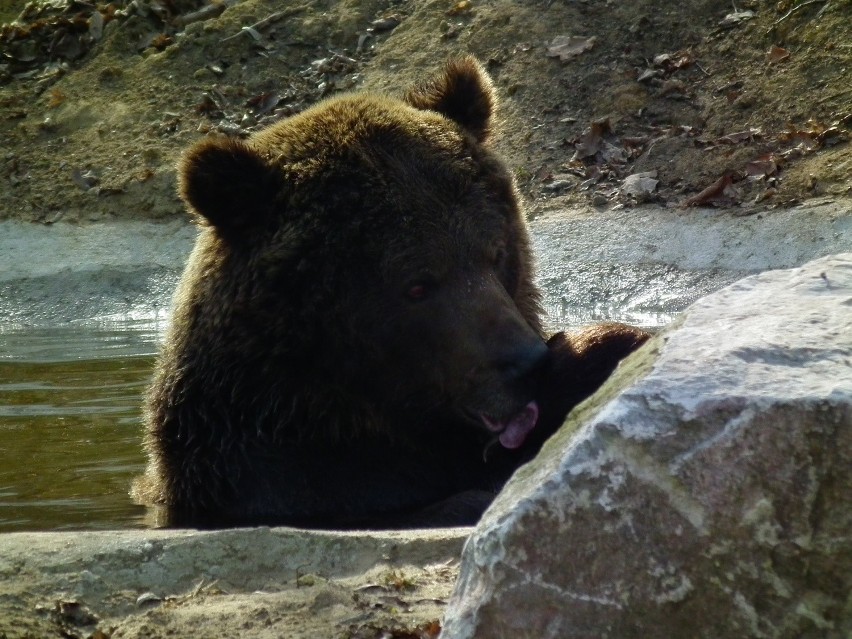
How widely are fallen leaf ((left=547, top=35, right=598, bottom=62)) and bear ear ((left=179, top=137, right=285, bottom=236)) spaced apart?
26.5 feet

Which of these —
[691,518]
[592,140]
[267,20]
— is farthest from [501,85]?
[691,518]

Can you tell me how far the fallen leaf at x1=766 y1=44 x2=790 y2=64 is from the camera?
37.2ft

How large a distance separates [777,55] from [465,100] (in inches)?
251

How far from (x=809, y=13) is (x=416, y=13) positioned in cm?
477

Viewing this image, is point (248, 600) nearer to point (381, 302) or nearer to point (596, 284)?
point (381, 302)

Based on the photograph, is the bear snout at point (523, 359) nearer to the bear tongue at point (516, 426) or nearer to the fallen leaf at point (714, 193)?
the bear tongue at point (516, 426)

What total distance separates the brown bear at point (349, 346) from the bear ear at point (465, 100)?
54 cm

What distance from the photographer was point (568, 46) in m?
12.9

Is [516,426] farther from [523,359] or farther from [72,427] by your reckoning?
[72,427]

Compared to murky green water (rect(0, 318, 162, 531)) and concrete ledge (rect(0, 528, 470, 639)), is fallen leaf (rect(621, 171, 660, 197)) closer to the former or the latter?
murky green water (rect(0, 318, 162, 531))

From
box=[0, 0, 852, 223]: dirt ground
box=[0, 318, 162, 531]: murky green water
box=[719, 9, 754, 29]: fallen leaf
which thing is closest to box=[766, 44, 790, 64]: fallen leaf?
box=[0, 0, 852, 223]: dirt ground

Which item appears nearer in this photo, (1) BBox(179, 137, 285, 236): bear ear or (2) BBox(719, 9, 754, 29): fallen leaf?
(1) BBox(179, 137, 285, 236): bear ear

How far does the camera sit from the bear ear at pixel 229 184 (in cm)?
505

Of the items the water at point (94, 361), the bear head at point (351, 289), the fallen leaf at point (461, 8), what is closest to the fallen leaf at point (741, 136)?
the water at point (94, 361)
